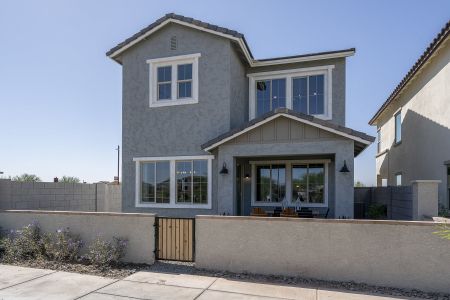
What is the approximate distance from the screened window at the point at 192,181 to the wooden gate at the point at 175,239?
3750mm

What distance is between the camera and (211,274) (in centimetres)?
796

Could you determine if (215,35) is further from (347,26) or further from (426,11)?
(426,11)

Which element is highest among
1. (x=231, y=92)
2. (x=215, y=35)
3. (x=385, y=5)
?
(x=385, y=5)

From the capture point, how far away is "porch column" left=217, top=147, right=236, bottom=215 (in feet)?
37.0

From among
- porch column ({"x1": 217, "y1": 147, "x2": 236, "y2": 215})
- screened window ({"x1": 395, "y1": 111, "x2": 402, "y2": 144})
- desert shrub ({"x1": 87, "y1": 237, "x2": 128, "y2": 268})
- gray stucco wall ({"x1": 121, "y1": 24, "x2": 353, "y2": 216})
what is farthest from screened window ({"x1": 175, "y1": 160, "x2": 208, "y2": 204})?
screened window ({"x1": 395, "y1": 111, "x2": 402, "y2": 144})

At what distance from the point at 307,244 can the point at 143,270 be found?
4.10 metres

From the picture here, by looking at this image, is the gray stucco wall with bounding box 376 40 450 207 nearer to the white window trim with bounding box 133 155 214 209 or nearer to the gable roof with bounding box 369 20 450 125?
the gable roof with bounding box 369 20 450 125

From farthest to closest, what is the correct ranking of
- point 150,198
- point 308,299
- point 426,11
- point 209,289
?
point 150,198 < point 426,11 < point 209,289 < point 308,299

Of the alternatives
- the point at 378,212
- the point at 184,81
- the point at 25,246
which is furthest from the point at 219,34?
the point at 25,246

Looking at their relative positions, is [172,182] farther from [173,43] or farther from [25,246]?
[173,43]

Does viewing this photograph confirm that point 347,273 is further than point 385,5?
No

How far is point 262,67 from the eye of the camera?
14023 millimetres

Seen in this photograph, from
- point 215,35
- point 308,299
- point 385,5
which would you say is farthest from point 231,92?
point 308,299

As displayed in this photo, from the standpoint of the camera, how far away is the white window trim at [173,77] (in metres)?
12.7
